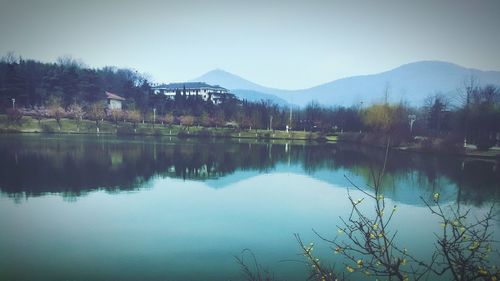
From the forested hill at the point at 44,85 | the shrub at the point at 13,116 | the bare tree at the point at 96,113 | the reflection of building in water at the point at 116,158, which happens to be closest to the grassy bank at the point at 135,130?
the shrub at the point at 13,116

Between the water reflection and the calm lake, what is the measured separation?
12cm

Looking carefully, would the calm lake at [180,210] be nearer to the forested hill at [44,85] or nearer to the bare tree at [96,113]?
the bare tree at [96,113]

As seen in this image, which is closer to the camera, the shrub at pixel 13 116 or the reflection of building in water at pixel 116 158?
the reflection of building in water at pixel 116 158

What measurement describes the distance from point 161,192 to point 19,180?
9963mm

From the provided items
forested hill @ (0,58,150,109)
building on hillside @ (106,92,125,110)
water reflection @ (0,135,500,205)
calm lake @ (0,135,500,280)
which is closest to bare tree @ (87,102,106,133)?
forested hill @ (0,58,150,109)

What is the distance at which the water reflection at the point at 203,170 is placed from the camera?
2420cm

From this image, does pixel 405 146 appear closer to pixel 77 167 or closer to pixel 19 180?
pixel 77 167

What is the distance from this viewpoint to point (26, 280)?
10.2 meters


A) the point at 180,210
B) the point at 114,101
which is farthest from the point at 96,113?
the point at 180,210

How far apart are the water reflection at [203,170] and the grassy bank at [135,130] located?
24761 millimetres

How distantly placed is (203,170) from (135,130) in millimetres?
46306

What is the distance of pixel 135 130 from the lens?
74.2m

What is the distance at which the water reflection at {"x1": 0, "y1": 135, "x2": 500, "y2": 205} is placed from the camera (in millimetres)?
24203

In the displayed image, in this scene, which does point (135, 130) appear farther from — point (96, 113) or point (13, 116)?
point (13, 116)
